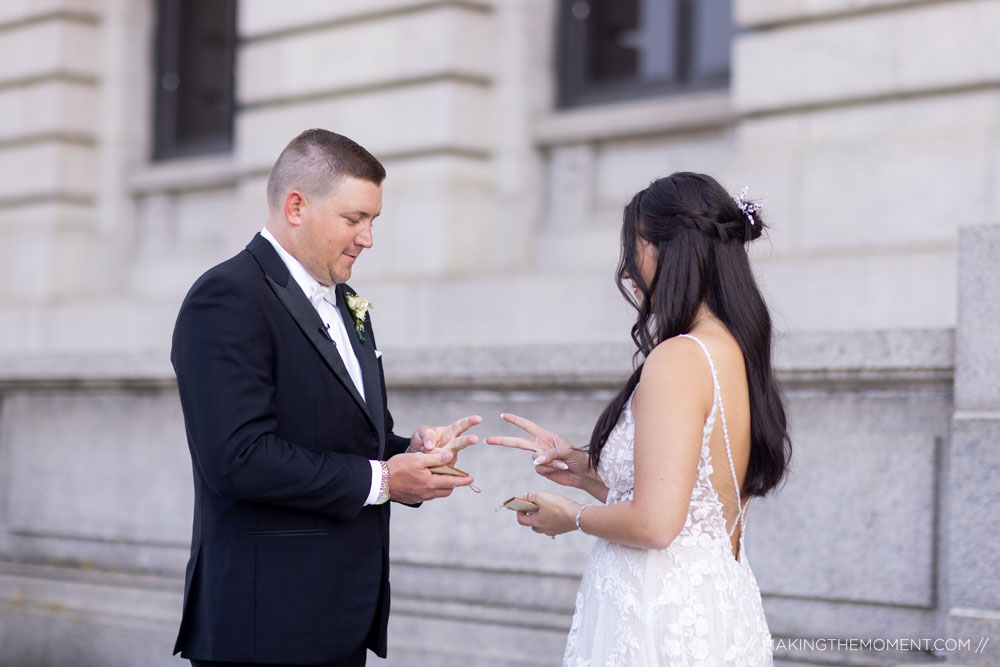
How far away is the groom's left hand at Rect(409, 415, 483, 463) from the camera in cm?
371

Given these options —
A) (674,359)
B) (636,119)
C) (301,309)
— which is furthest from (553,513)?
(636,119)

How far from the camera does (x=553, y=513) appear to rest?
3.47 meters

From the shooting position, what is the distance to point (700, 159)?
28.7 ft

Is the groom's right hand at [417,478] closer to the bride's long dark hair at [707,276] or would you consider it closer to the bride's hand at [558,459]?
the bride's hand at [558,459]

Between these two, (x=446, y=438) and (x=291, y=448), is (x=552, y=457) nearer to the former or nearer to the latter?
(x=446, y=438)

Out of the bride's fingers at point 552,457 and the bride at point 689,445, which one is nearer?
the bride at point 689,445

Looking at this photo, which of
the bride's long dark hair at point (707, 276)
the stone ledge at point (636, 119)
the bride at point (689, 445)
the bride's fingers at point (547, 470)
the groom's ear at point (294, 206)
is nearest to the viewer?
the bride at point (689, 445)

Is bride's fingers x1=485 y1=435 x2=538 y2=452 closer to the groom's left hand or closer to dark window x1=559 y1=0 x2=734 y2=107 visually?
the groom's left hand

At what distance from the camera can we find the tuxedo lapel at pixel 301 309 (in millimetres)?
3465

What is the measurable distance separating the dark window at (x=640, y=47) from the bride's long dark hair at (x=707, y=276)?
19.1 ft

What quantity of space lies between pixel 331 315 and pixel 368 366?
0.19 m

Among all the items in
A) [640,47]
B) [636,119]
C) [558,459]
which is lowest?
[558,459]

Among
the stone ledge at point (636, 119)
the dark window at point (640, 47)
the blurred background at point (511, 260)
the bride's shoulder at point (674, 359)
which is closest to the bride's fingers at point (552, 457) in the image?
the bride's shoulder at point (674, 359)

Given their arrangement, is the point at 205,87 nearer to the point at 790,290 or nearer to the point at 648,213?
the point at 790,290
